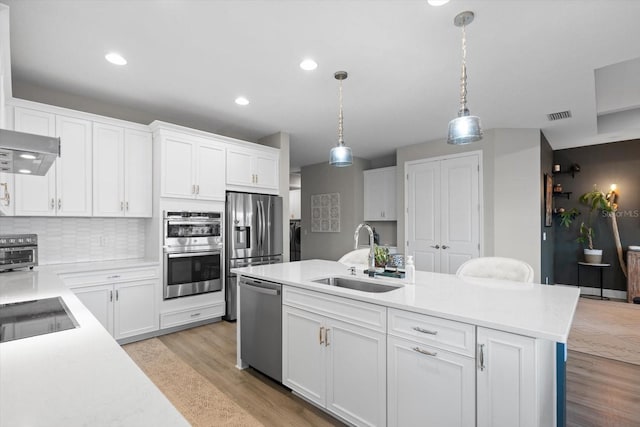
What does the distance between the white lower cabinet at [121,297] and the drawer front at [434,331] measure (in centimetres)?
291

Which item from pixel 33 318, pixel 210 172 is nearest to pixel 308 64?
pixel 210 172

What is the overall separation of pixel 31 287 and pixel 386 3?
9.23ft

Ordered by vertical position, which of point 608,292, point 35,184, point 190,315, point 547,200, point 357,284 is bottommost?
point 608,292

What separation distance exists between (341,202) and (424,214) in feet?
6.52

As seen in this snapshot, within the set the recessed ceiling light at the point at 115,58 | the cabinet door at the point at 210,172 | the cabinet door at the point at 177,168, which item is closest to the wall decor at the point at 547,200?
the cabinet door at the point at 210,172

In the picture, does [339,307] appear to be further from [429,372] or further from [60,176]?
[60,176]

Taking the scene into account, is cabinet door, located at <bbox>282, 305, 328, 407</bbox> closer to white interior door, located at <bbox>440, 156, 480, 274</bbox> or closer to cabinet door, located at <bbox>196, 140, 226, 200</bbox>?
cabinet door, located at <bbox>196, 140, 226, 200</bbox>

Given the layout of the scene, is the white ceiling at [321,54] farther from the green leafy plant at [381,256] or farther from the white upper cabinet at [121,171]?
the green leafy plant at [381,256]

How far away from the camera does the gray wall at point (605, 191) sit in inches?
218

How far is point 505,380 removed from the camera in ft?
4.32

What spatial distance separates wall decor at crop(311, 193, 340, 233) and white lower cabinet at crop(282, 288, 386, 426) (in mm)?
4653

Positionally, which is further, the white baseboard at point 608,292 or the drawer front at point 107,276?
the white baseboard at point 608,292

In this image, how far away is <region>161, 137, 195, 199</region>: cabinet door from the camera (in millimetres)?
3664

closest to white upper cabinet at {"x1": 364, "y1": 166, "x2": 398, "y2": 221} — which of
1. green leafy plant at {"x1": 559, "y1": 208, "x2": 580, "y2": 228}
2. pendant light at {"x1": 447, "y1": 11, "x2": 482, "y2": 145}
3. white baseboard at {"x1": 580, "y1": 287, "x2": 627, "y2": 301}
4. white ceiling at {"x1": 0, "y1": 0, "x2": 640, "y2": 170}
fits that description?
white ceiling at {"x1": 0, "y1": 0, "x2": 640, "y2": 170}
